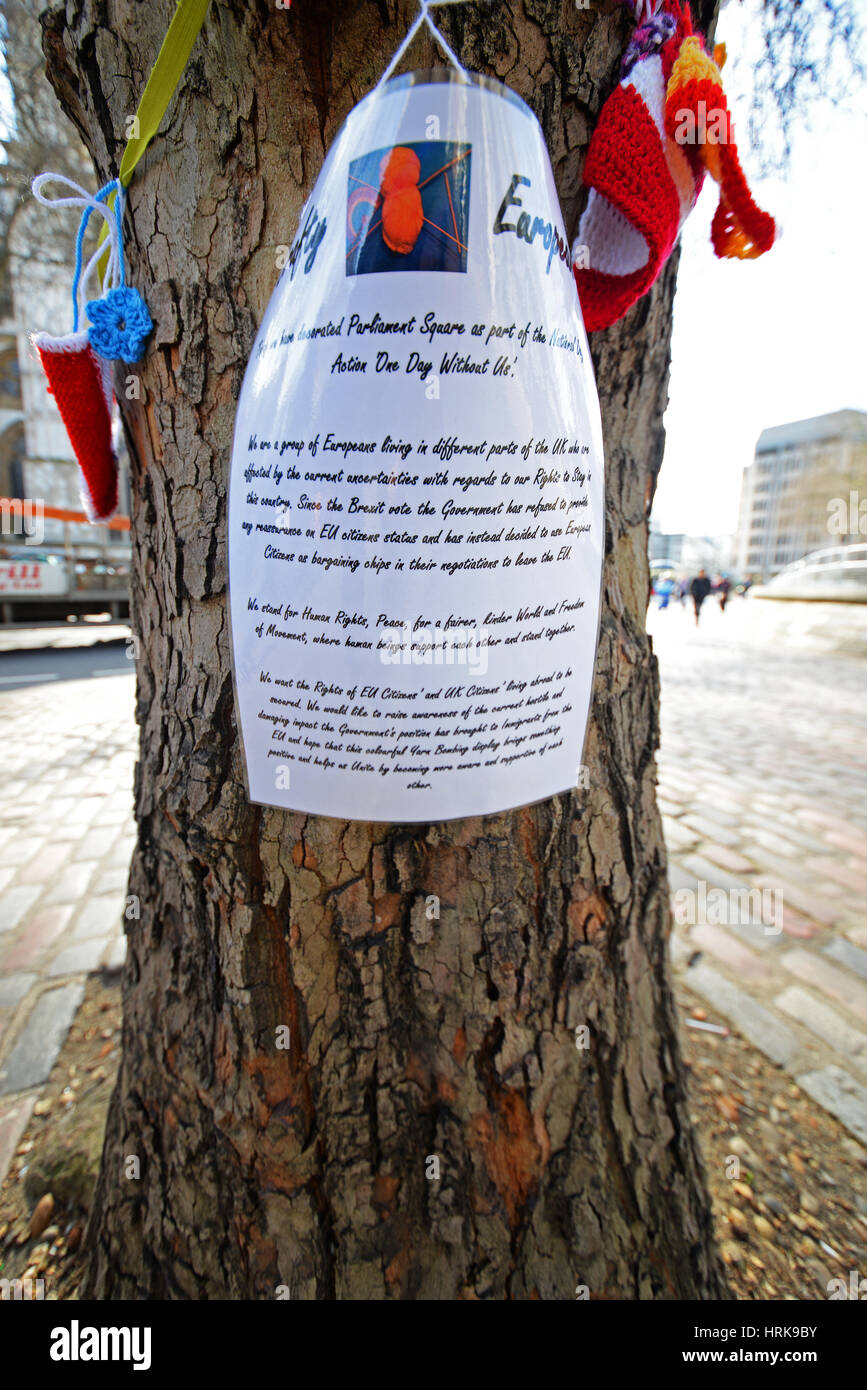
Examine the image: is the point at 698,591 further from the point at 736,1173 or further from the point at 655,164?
the point at 655,164

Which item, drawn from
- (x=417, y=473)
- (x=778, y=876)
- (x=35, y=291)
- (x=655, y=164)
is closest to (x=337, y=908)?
(x=417, y=473)

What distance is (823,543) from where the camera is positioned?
58.7 meters

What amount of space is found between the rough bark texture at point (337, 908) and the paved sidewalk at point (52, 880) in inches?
44.7

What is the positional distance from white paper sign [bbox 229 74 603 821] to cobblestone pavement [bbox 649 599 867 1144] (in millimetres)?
1972

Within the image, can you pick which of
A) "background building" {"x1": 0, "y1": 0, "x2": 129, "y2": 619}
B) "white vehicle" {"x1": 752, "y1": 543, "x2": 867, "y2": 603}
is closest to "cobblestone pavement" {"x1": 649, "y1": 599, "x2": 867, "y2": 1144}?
"background building" {"x1": 0, "y1": 0, "x2": 129, "y2": 619}

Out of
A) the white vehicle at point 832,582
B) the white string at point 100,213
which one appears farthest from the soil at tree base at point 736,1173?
the white vehicle at point 832,582

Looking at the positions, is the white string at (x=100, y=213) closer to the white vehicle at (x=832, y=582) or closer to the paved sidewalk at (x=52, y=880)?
the paved sidewalk at (x=52, y=880)

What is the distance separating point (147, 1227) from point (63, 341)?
1661mm

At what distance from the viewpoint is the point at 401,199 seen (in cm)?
81

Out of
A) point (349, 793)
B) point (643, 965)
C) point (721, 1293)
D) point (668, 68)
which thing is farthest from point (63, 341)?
point (721, 1293)

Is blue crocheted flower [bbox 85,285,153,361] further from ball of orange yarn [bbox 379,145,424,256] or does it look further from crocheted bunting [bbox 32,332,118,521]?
ball of orange yarn [bbox 379,145,424,256]

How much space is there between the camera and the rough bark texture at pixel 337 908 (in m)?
0.94

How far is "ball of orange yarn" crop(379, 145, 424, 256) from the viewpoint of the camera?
2.67ft
